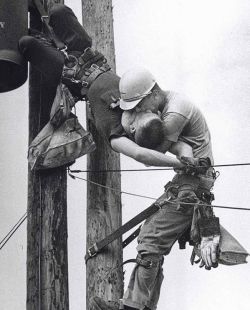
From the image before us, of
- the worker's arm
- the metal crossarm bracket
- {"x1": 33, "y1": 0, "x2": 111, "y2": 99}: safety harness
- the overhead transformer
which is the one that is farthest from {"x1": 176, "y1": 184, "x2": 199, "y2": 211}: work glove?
the overhead transformer

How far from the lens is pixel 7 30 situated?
26.9 feet

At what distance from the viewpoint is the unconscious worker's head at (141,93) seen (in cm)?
747

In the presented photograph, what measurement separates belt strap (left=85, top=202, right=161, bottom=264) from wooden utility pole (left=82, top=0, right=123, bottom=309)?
0.07 metres

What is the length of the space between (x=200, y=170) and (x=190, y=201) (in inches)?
10.3

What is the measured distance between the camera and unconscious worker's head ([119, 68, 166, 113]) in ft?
24.5

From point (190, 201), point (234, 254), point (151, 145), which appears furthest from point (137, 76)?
point (234, 254)

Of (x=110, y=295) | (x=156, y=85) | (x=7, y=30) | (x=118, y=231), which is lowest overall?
(x=110, y=295)

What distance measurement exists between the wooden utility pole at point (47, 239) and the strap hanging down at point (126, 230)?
25cm

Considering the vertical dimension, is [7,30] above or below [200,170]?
above

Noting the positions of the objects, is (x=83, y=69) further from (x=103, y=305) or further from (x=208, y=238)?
(x=103, y=305)

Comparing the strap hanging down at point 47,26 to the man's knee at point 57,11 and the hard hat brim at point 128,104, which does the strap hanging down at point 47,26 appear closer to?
the man's knee at point 57,11

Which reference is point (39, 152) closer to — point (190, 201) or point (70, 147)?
point (70, 147)

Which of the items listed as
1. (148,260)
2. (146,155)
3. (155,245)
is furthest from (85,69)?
(148,260)

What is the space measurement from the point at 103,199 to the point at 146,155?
2.65 feet
